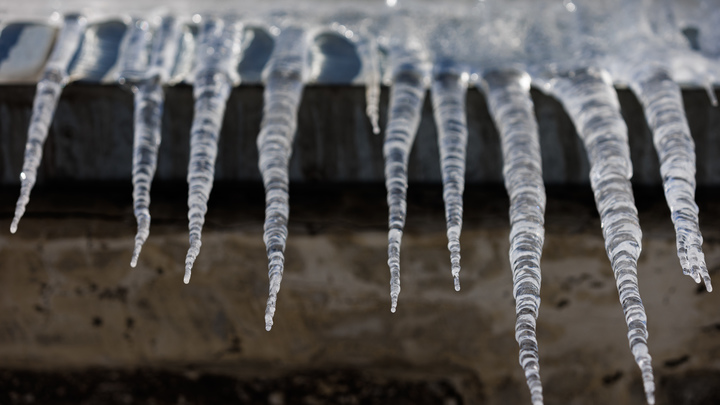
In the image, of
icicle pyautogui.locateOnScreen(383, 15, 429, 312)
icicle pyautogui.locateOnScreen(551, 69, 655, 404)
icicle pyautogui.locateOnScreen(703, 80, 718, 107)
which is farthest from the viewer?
icicle pyautogui.locateOnScreen(703, 80, 718, 107)

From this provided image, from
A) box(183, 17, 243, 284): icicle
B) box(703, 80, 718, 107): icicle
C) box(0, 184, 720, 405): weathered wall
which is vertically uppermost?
box(703, 80, 718, 107): icicle

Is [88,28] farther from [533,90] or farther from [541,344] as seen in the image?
[541,344]

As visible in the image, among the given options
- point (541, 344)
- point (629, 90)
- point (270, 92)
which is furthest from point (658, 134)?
point (270, 92)

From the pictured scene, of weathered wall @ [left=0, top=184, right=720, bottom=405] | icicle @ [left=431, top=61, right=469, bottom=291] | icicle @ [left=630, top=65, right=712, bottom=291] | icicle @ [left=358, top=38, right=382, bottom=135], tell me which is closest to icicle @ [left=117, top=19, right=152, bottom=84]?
weathered wall @ [left=0, top=184, right=720, bottom=405]

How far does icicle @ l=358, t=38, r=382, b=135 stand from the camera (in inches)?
39.0

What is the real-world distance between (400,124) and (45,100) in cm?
64

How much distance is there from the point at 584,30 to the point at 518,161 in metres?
0.40

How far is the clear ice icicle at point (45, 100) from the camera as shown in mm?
917

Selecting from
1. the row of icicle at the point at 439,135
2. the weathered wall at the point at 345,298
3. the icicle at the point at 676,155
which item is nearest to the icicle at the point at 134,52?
the row of icicle at the point at 439,135

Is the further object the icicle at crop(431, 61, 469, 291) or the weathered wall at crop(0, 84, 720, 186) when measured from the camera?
the weathered wall at crop(0, 84, 720, 186)

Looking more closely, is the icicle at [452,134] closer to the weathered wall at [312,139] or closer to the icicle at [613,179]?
the weathered wall at [312,139]

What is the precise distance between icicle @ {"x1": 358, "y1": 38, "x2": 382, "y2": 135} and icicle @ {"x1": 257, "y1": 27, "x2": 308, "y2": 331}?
0.11 metres

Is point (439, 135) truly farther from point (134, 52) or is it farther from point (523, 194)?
point (134, 52)

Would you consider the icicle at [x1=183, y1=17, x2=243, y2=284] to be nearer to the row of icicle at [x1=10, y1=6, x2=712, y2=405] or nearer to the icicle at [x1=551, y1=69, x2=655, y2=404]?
the row of icicle at [x1=10, y1=6, x2=712, y2=405]
